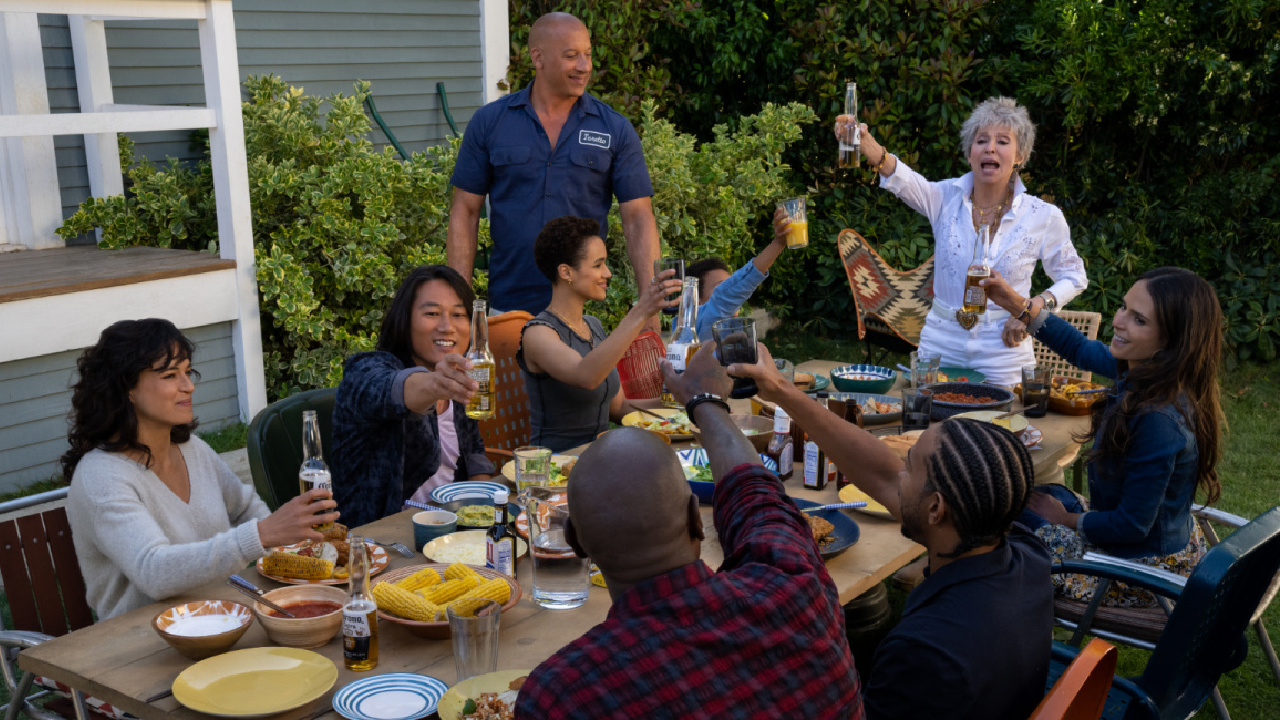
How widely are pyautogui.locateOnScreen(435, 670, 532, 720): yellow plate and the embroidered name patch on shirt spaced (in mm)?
3554

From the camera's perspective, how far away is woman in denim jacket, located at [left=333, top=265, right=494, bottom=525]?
3.42 m

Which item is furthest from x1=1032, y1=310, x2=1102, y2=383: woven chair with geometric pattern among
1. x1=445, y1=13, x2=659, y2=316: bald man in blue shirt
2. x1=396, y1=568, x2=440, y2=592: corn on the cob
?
x1=396, y1=568, x2=440, y2=592: corn on the cob

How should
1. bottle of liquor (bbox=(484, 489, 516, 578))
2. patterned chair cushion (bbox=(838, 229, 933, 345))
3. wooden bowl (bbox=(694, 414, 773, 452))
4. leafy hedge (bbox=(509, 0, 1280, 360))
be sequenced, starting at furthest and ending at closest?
leafy hedge (bbox=(509, 0, 1280, 360)) < patterned chair cushion (bbox=(838, 229, 933, 345)) < wooden bowl (bbox=(694, 414, 773, 452)) < bottle of liquor (bbox=(484, 489, 516, 578))

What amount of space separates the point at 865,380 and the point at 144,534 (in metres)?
2.93

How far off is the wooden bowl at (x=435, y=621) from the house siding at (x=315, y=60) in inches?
200

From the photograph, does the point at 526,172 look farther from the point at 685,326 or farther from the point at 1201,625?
the point at 1201,625

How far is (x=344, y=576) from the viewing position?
110 inches

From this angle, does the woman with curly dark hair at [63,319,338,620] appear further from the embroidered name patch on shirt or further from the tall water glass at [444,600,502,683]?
the embroidered name patch on shirt

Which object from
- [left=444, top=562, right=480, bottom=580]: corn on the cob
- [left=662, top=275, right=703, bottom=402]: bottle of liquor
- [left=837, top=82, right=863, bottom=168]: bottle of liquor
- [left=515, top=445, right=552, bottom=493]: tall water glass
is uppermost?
[left=837, top=82, right=863, bottom=168]: bottle of liquor

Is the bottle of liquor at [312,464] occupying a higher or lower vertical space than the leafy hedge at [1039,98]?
lower

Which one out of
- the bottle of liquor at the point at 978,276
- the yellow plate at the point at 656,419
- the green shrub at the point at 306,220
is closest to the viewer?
the yellow plate at the point at 656,419

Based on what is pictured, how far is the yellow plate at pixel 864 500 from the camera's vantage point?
3330 millimetres

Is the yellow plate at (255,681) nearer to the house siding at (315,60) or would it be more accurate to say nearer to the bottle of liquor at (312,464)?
the bottle of liquor at (312,464)

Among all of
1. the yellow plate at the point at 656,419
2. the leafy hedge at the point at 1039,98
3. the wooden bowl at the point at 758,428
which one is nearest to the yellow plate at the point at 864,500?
the wooden bowl at the point at 758,428
